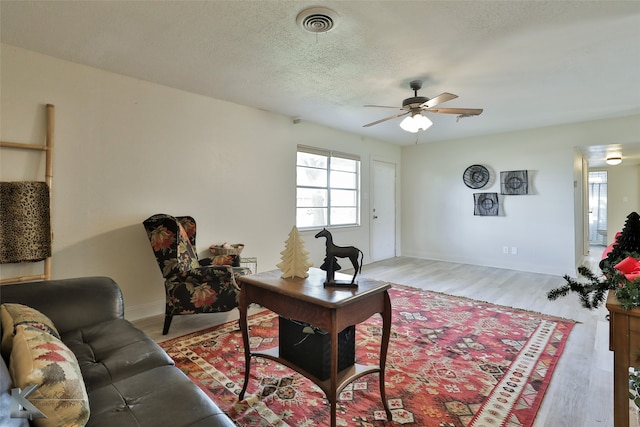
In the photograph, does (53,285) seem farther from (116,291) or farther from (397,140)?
(397,140)

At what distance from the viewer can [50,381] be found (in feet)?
2.82

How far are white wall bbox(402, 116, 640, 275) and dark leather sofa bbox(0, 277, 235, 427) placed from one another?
18.6 ft

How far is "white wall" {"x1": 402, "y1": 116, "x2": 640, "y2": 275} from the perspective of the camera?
4.84 metres

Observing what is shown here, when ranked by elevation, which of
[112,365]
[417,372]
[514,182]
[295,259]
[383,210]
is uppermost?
[514,182]

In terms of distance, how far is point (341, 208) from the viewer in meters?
5.50

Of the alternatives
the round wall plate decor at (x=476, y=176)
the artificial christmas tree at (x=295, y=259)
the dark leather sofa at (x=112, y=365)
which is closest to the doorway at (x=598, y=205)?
the round wall plate decor at (x=476, y=176)

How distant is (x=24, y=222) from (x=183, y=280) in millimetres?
1281

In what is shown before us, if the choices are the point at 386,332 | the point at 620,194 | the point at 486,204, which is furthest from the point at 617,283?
the point at 620,194

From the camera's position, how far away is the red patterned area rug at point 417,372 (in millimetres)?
1696

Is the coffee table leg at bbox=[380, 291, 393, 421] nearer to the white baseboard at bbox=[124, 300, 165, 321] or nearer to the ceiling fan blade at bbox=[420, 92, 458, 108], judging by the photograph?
the ceiling fan blade at bbox=[420, 92, 458, 108]

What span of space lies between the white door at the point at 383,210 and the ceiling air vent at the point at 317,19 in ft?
13.1

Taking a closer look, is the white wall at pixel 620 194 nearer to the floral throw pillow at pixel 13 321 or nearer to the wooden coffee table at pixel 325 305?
the wooden coffee table at pixel 325 305

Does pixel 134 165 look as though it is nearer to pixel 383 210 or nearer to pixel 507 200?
pixel 383 210

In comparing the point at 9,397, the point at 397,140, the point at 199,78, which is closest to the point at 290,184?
the point at 199,78
